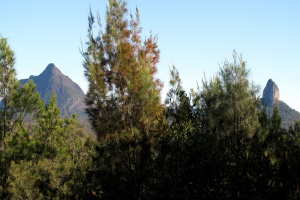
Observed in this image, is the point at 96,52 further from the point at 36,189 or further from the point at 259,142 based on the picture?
the point at 259,142

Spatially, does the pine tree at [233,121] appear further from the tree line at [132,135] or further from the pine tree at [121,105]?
the pine tree at [121,105]

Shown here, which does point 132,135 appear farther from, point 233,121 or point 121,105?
point 233,121

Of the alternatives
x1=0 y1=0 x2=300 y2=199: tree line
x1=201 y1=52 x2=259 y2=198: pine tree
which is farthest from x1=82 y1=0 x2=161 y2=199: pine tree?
x1=201 y1=52 x2=259 y2=198: pine tree

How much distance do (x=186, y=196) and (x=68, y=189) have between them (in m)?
5.07

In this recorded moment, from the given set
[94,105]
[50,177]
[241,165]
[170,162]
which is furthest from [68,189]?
[241,165]

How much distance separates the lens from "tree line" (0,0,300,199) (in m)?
9.69

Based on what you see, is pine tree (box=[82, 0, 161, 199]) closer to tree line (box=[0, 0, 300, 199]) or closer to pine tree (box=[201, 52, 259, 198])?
tree line (box=[0, 0, 300, 199])

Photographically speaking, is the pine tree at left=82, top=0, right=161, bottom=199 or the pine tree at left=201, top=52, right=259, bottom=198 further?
the pine tree at left=82, top=0, right=161, bottom=199

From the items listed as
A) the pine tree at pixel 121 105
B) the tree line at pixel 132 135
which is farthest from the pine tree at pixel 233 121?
the pine tree at pixel 121 105

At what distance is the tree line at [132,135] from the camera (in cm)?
969

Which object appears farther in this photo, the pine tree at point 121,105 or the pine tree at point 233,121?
the pine tree at point 121,105

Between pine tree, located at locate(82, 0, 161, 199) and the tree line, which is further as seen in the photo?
pine tree, located at locate(82, 0, 161, 199)

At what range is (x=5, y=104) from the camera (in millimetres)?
12977

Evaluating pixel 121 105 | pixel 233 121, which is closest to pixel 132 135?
pixel 121 105
